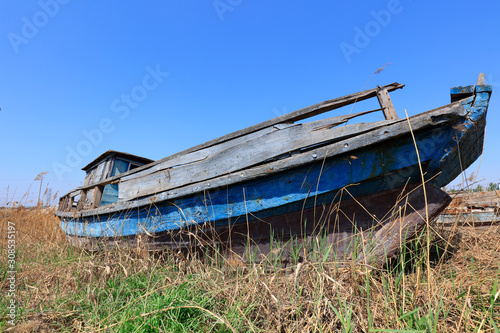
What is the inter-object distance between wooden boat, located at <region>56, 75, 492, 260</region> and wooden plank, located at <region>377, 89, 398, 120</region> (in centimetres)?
1

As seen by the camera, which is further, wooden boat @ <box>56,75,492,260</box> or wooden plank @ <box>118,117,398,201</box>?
wooden plank @ <box>118,117,398,201</box>

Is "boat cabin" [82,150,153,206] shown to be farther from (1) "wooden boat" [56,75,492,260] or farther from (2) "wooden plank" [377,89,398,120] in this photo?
(2) "wooden plank" [377,89,398,120]

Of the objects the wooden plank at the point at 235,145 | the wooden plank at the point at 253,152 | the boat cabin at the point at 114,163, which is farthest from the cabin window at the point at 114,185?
the wooden plank at the point at 253,152

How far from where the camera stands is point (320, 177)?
271 cm

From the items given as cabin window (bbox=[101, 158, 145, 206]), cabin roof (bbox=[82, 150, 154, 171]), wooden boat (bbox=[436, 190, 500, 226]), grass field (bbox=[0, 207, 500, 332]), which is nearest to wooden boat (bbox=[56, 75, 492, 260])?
grass field (bbox=[0, 207, 500, 332])

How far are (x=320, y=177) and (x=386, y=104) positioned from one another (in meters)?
0.98

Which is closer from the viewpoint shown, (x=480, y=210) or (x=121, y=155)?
(x=480, y=210)

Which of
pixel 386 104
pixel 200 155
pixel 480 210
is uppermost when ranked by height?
pixel 386 104

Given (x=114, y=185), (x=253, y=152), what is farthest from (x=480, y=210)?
(x=114, y=185)

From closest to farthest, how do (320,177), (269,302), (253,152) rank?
(269,302), (320,177), (253,152)

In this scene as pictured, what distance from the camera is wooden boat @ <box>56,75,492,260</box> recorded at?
236 centimetres

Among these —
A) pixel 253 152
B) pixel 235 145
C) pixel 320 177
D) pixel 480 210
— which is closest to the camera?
pixel 320 177

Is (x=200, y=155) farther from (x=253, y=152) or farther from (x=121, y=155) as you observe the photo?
(x=121, y=155)

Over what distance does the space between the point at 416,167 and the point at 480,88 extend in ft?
2.49
